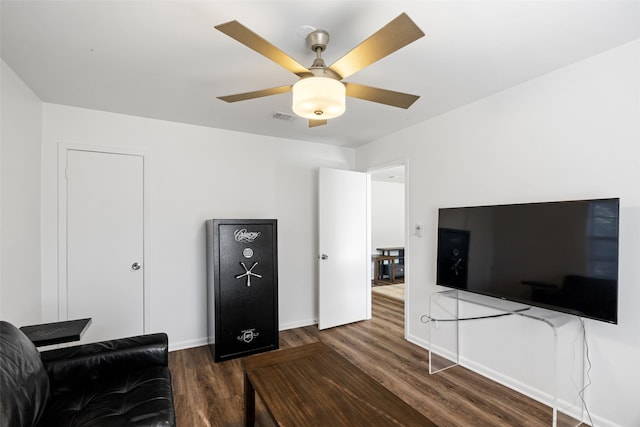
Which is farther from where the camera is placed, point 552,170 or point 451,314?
point 451,314

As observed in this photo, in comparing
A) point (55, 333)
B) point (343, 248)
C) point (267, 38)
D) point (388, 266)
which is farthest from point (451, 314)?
point (388, 266)

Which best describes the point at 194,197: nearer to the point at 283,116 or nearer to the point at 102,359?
the point at 283,116

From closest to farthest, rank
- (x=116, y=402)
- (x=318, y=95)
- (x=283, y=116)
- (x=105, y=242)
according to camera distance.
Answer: (x=318, y=95), (x=116, y=402), (x=105, y=242), (x=283, y=116)

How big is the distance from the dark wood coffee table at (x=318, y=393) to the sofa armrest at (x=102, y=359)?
24.5 inches

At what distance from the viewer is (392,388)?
2.55 metres

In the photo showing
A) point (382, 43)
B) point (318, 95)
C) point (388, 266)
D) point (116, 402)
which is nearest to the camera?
point (382, 43)

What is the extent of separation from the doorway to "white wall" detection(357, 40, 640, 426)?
3595mm

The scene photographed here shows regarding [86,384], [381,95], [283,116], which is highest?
[283,116]

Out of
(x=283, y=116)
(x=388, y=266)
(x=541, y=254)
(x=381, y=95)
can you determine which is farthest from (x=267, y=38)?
(x=388, y=266)

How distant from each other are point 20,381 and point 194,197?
2254mm

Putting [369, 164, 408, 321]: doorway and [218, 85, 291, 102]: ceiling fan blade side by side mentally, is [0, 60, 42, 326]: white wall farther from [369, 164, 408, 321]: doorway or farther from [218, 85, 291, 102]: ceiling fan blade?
[369, 164, 408, 321]: doorway

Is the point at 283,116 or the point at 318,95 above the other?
the point at 283,116

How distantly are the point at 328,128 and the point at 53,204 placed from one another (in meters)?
2.86

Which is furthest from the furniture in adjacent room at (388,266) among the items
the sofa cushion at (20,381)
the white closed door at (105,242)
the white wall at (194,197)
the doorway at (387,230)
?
the sofa cushion at (20,381)
